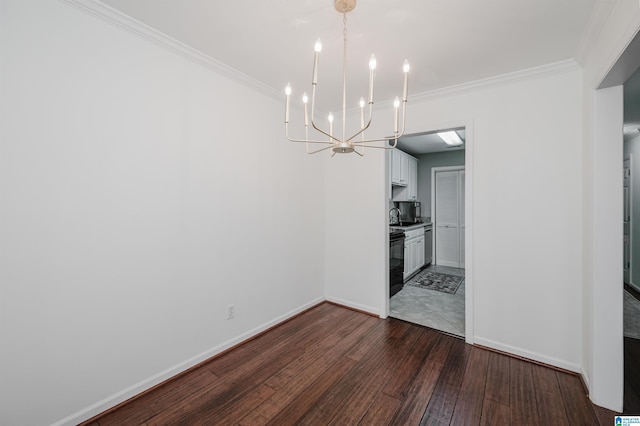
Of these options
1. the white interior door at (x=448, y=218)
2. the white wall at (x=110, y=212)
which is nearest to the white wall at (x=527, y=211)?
the white wall at (x=110, y=212)

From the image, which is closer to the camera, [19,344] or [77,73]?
[19,344]

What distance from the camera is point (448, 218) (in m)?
5.94

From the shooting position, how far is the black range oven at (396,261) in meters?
3.94

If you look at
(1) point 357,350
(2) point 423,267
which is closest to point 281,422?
(1) point 357,350

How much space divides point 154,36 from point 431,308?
4.02 m

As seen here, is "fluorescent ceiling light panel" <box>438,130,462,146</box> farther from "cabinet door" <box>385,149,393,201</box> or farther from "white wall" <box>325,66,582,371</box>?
"white wall" <box>325,66,582,371</box>

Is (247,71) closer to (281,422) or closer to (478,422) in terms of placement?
(281,422)

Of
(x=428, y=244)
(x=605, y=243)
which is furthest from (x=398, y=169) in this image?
(x=605, y=243)

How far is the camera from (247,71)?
8.29 ft

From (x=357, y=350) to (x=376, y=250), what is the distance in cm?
121

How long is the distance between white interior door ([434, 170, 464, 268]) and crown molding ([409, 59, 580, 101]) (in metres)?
3.47

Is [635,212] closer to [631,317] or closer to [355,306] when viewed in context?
[631,317]

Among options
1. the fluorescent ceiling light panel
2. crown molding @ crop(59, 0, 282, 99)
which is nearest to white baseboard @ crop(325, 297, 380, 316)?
crown molding @ crop(59, 0, 282, 99)

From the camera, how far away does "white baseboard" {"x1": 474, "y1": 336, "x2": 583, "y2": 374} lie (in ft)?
7.28
